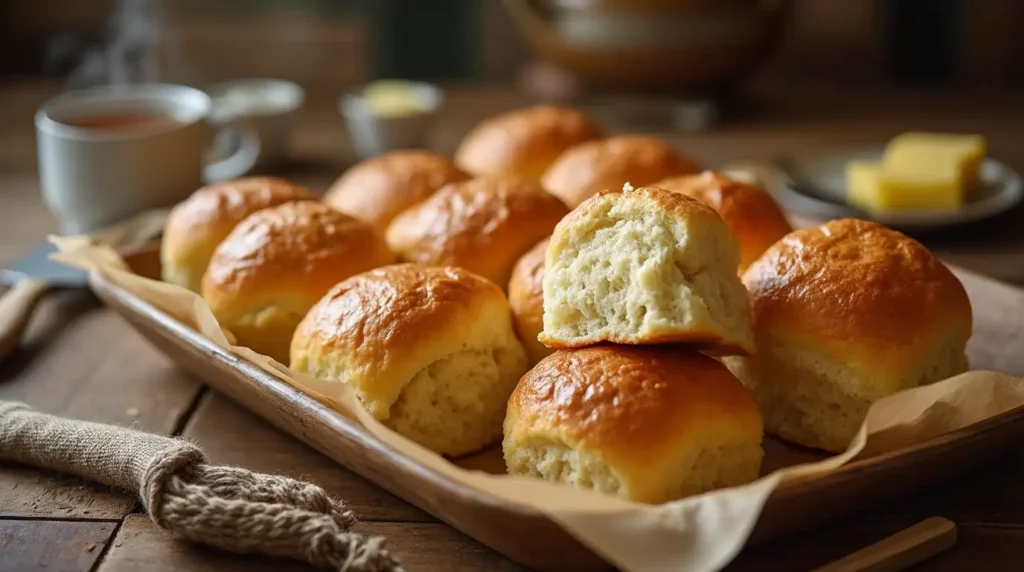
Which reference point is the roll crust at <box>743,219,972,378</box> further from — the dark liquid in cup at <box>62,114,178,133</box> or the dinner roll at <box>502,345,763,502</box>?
the dark liquid in cup at <box>62,114,178,133</box>

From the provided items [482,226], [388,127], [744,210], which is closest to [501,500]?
[482,226]

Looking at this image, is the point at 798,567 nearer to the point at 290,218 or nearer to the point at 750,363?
the point at 750,363

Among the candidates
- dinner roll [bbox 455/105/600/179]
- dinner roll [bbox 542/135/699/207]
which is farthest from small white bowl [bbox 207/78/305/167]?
dinner roll [bbox 542/135/699/207]

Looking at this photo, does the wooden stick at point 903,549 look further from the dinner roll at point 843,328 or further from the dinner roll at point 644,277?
the dinner roll at point 644,277

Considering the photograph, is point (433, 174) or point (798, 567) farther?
point (433, 174)

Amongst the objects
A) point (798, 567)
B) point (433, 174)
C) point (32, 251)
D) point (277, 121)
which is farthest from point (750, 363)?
point (277, 121)

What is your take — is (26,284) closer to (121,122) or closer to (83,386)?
(83,386)
